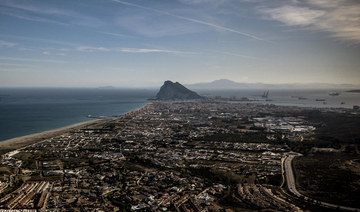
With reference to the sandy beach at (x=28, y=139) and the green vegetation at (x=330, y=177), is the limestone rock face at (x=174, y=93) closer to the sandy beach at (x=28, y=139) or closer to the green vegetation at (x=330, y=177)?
the sandy beach at (x=28, y=139)

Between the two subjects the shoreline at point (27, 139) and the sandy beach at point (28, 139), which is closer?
Answer: the shoreline at point (27, 139)

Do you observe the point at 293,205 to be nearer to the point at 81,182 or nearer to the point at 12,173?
the point at 81,182

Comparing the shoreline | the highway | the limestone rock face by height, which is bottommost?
the highway

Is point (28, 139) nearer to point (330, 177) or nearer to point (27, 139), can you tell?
point (27, 139)

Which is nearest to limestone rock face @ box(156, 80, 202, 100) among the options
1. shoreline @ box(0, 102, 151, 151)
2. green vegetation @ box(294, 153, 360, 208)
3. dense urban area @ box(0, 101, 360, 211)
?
dense urban area @ box(0, 101, 360, 211)

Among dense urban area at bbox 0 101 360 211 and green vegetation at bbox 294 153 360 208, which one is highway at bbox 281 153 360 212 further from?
green vegetation at bbox 294 153 360 208

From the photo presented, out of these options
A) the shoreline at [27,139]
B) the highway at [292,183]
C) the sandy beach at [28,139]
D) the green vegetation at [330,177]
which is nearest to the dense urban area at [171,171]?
the highway at [292,183]
